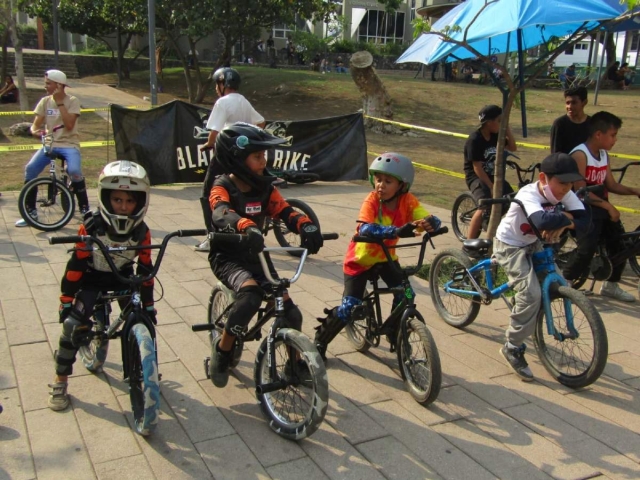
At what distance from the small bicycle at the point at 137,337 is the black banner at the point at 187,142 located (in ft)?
22.7

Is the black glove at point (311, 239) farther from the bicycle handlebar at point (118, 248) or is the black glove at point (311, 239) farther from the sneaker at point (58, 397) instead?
the sneaker at point (58, 397)

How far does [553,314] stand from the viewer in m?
4.45

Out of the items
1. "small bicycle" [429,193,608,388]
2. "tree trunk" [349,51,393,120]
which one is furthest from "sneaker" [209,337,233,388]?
"tree trunk" [349,51,393,120]

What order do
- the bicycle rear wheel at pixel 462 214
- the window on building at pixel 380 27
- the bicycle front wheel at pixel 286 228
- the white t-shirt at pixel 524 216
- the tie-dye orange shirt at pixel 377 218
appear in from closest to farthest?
the tie-dye orange shirt at pixel 377 218
the white t-shirt at pixel 524 216
the bicycle front wheel at pixel 286 228
the bicycle rear wheel at pixel 462 214
the window on building at pixel 380 27

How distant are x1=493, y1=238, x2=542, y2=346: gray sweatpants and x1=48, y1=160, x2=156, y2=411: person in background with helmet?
246 centimetres

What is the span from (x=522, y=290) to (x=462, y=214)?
13.2 ft

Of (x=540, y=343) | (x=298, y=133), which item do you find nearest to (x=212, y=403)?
(x=540, y=343)

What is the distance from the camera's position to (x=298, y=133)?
1134cm

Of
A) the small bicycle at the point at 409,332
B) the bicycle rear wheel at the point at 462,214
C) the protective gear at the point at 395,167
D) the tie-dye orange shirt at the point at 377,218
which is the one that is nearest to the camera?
the small bicycle at the point at 409,332

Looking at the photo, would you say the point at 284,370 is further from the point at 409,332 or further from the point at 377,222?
the point at 377,222

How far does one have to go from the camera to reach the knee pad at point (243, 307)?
3.58m

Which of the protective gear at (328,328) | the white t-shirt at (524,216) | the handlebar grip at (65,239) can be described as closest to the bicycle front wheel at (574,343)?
the white t-shirt at (524,216)

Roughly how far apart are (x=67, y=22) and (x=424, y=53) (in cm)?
2618

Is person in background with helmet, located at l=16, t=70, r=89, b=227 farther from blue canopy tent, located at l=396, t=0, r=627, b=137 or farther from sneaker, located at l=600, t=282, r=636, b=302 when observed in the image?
sneaker, located at l=600, t=282, r=636, b=302
